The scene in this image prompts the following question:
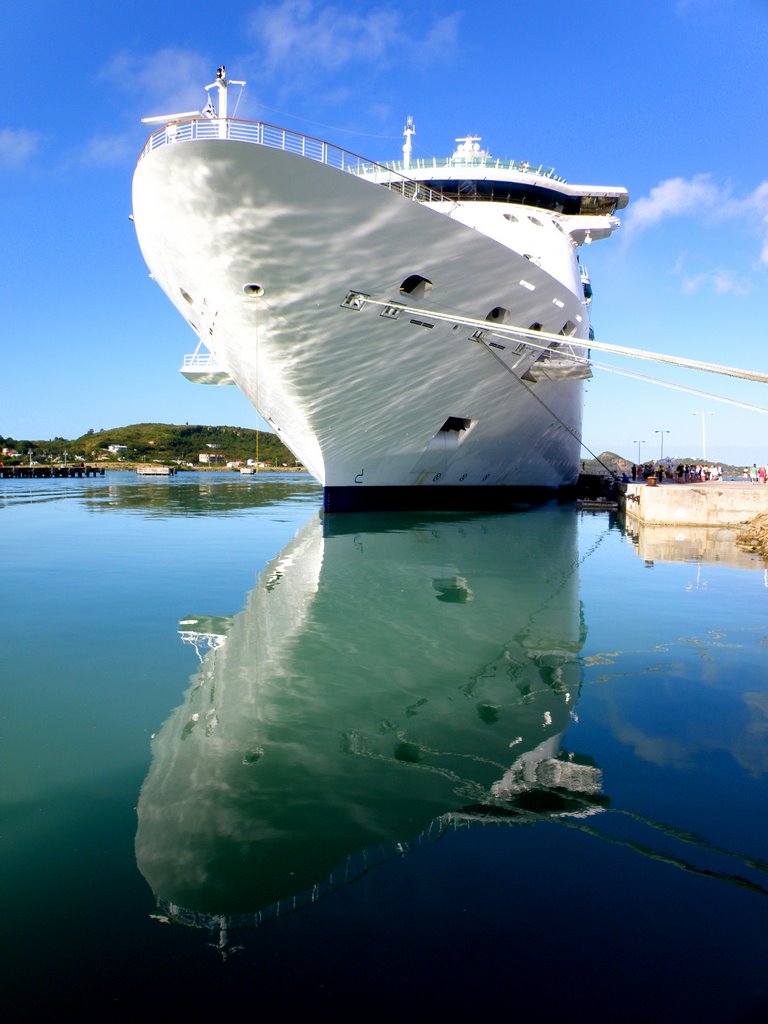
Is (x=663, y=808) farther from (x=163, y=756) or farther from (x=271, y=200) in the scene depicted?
(x=271, y=200)

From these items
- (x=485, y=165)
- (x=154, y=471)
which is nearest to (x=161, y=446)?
(x=154, y=471)

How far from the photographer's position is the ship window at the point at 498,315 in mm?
15234

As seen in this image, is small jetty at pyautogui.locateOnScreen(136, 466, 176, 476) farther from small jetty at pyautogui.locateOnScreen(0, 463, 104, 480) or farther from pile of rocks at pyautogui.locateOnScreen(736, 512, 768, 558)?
pile of rocks at pyautogui.locateOnScreen(736, 512, 768, 558)

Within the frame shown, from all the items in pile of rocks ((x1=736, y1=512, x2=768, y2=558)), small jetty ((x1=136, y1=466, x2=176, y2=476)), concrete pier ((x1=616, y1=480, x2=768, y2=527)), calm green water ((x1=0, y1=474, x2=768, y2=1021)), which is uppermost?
small jetty ((x1=136, y1=466, x2=176, y2=476))

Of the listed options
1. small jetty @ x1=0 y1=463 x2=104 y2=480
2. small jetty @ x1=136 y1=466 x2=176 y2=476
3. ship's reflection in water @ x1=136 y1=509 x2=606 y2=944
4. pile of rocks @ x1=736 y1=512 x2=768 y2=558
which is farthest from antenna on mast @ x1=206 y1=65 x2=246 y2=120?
small jetty @ x1=136 y1=466 x2=176 y2=476

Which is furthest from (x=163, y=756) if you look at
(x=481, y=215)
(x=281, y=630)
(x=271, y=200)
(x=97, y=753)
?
(x=481, y=215)

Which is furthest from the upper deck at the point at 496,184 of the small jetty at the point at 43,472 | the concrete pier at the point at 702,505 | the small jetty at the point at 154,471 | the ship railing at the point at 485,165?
the small jetty at the point at 154,471

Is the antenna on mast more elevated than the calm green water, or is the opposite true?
the antenna on mast

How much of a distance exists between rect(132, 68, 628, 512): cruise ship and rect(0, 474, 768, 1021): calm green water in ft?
15.7

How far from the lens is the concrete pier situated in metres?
19.0

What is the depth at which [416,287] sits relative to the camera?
13.8 m

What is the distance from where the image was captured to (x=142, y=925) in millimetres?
2656

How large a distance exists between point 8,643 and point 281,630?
2.99 m

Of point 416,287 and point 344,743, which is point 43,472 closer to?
point 416,287
